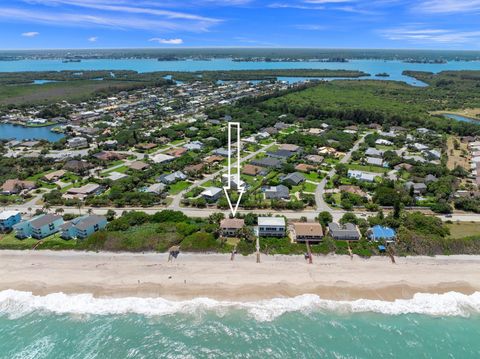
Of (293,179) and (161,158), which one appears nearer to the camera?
(293,179)

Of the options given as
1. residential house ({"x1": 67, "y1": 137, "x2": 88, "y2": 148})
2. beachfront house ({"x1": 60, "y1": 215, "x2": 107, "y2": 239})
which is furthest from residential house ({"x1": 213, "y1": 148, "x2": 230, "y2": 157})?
beachfront house ({"x1": 60, "y1": 215, "x2": 107, "y2": 239})

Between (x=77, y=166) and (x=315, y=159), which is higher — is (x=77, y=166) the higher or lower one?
the lower one

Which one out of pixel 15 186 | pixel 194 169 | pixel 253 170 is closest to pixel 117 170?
pixel 194 169

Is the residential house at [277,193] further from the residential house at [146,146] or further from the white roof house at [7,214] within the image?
the residential house at [146,146]

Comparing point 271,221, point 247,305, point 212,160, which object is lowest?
point 247,305

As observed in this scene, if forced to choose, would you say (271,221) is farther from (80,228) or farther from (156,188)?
(80,228)

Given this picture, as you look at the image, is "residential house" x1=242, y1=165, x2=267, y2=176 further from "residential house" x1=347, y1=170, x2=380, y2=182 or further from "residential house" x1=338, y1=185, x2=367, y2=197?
"residential house" x1=347, y1=170, x2=380, y2=182

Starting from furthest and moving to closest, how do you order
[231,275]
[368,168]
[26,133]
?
1. [26,133]
2. [368,168]
3. [231,275]
